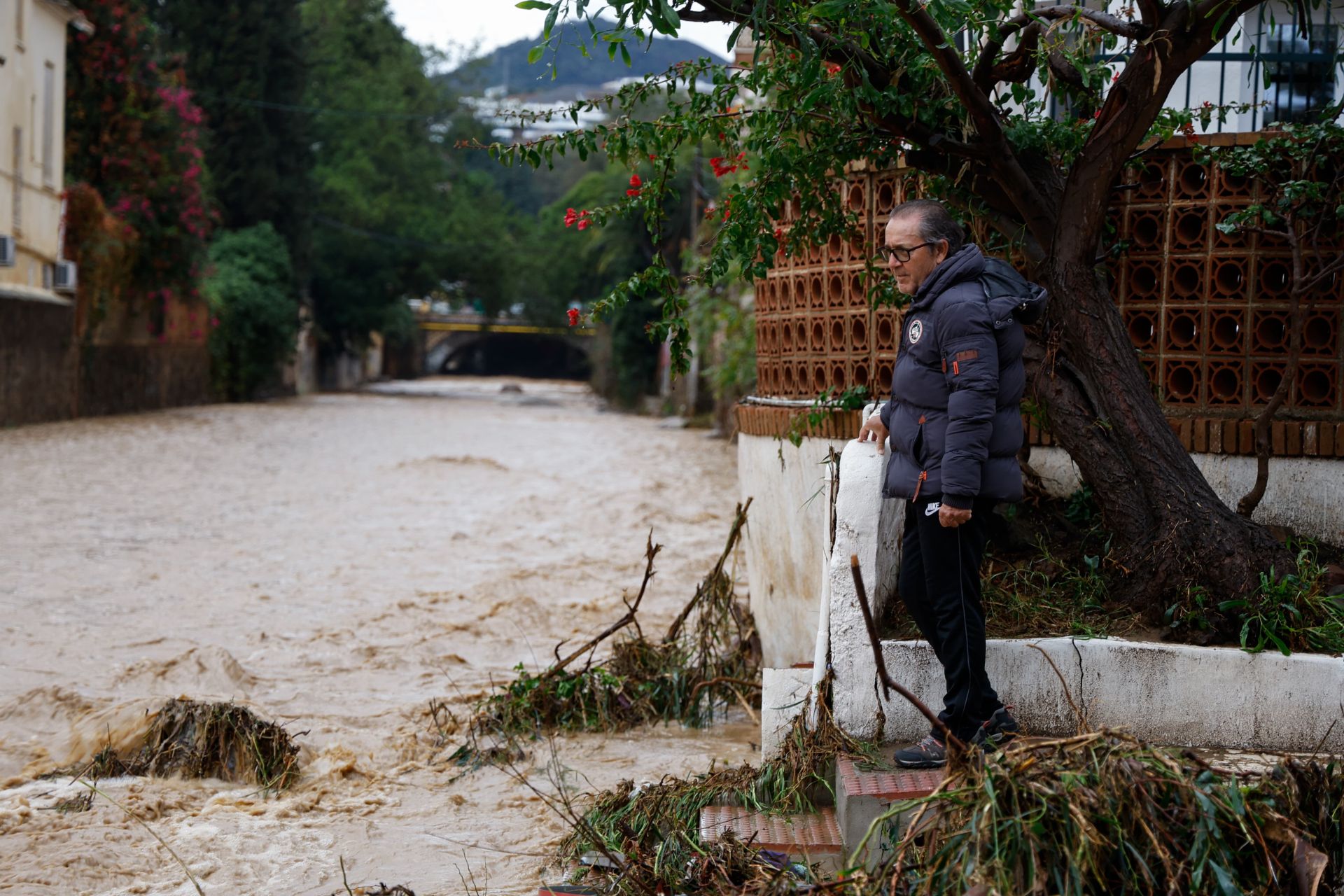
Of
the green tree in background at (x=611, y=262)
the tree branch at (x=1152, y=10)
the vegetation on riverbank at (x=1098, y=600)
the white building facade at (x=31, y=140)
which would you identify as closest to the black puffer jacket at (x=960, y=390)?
the vegetation on riverbank at (x=1098, y=600)

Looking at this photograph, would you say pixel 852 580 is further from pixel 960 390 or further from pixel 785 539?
pixel 785 539

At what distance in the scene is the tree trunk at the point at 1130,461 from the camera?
4.74 meters

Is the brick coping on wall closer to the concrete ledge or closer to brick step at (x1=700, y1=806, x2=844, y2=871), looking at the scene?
the concrete ledge

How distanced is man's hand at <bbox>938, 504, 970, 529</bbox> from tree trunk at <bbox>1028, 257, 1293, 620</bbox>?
1.05m

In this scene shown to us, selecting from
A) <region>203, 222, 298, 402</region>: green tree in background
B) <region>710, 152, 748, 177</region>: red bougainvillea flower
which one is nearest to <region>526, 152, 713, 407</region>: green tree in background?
<region>203, 222, 298, 402</region>: green tree in background

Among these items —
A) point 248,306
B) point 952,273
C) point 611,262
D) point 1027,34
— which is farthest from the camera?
point 611,262

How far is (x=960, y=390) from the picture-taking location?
13.5 ft

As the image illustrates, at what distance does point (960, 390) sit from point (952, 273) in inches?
15.0

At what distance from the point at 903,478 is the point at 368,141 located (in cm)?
4259

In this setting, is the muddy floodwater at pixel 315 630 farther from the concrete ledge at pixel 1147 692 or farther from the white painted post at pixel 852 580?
the concrete ledge at pixel 1147 692

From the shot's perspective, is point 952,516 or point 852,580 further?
point 852,580

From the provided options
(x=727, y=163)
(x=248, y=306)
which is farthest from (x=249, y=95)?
(x=727, y=163)

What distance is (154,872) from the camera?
4.34 meters

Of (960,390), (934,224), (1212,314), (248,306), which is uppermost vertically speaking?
(248,306)
